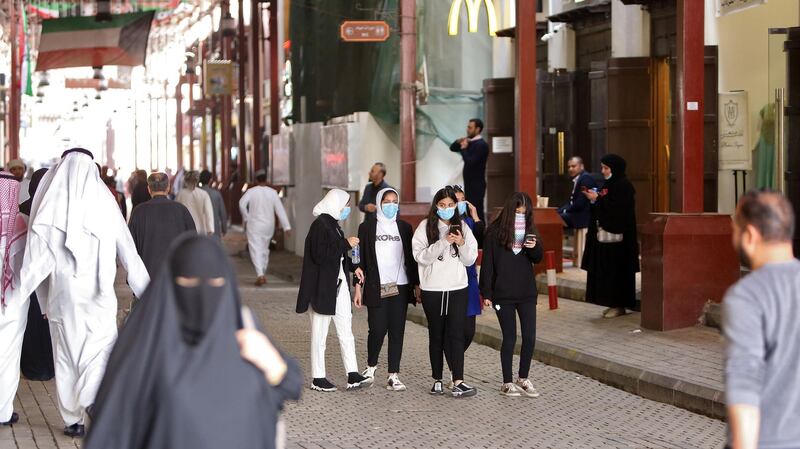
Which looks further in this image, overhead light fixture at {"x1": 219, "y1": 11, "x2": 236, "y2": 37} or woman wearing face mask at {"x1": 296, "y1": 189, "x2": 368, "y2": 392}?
overhead light fixture at {"x1": 219, "y1": 11, "x2": 236, "y2": 37}

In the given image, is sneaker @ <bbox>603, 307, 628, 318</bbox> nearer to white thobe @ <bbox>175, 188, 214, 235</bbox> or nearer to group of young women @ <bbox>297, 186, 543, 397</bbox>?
group of young women @ <bbox>297, 186, 543, 397</bbox>

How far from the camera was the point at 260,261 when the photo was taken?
2331 centimetres

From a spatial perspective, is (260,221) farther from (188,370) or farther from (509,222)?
(188,370)

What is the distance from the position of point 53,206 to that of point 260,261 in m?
13.8

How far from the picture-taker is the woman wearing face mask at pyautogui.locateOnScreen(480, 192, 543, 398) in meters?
11.6

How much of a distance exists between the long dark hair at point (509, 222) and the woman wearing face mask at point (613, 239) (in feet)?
11.4

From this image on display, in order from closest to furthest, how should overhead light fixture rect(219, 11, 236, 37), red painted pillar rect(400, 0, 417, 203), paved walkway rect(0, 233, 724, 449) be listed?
paved walkway rect(0, 233, 724, 449) → red painted pillar rect(400, 0, 417, 203) → overhead light fixture rect(219, 11, 236, 37)

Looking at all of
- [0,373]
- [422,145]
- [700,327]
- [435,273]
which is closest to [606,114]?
[422,145]

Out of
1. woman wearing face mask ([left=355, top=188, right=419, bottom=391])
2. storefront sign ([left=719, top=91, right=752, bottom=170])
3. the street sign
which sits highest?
the street sign

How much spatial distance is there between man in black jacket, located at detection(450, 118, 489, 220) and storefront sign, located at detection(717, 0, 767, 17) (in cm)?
422

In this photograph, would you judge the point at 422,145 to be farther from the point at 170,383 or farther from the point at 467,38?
the point at 170,383

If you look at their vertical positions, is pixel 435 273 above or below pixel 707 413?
above

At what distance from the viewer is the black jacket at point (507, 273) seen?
1159 cm

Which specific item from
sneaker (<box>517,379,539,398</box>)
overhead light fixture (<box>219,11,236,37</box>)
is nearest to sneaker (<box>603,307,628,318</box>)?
sneaker (<box>517,379,539,398</box>)
